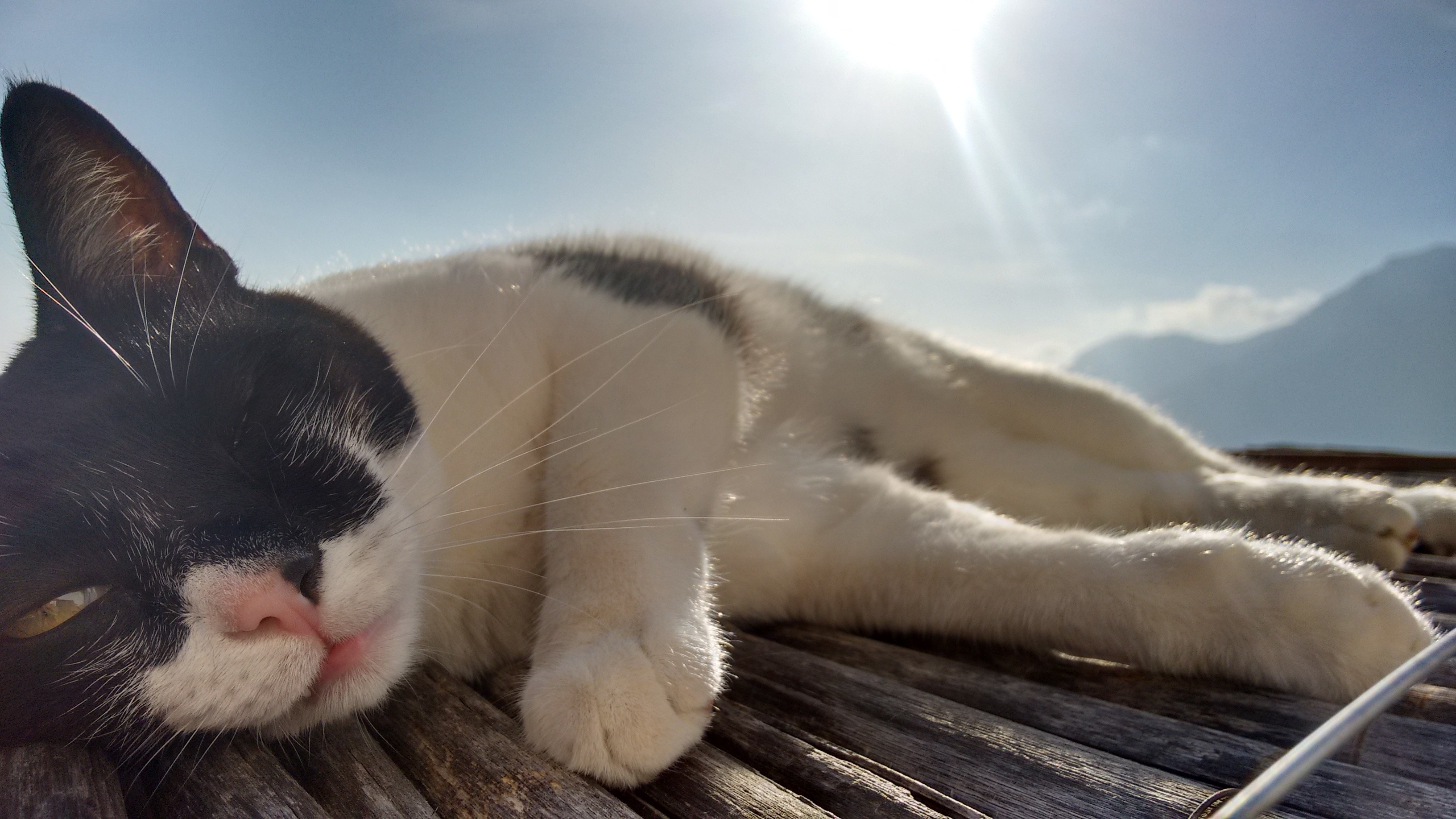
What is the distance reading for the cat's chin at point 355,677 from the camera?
801mm

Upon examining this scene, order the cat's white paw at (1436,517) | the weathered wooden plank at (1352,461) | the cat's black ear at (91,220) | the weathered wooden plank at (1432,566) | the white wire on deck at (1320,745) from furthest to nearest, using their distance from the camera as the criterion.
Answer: the weathered wooden plank at (1352,461)
the cat's white paw at (1436,517)
the weathered wooden plank at (1432,566)
the cat's black ear at (91,220)
the white wire on deck at (1320,745)

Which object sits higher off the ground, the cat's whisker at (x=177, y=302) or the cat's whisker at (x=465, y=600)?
the cat's whisker at (x=177, y=302)

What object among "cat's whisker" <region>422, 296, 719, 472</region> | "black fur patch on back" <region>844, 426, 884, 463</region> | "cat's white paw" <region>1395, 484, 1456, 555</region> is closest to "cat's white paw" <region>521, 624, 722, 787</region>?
"cat's whisker" <region>422, 296, 719, 472</region>

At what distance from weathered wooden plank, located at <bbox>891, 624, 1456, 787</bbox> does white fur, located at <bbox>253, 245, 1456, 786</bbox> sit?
27 mm

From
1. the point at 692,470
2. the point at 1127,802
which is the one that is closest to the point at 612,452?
the point at 692,470

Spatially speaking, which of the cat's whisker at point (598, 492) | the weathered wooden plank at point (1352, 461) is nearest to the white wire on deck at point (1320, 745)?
the cat's whisker at point (598, 492)

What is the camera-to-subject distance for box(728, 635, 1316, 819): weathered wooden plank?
0.70 meters

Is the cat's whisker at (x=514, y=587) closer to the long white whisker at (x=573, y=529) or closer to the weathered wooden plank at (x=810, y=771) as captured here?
the long white whisker at (x=573, y=529)

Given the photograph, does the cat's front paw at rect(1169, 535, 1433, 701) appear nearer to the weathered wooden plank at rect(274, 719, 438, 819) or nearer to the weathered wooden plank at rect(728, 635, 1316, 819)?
the weathered wooden plank at rect(728, 635, 1316, 819)

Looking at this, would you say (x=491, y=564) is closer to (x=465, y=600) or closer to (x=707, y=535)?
(x=465, y=600)

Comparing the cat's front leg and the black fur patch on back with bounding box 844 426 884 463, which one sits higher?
the black fur patch on back with bounding box 844 426 884 463

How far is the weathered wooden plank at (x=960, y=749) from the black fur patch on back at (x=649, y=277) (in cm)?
69

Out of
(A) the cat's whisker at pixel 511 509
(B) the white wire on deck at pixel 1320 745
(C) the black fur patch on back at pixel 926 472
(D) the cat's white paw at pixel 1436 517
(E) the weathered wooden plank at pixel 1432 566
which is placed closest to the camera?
(B) the white wire on deck at pixel 1320 745

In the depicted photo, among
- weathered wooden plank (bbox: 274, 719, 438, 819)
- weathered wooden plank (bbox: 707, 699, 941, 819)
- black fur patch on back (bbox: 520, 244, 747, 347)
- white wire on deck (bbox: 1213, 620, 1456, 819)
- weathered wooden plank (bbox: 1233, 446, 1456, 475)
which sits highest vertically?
weathered wooden plank (bbox: 1233, 446, 1456, 475)
